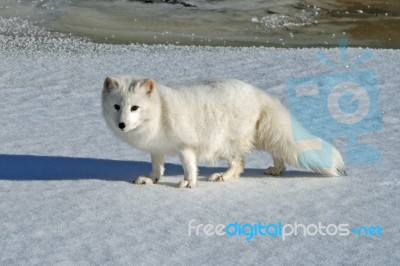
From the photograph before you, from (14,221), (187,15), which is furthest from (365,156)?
(187,15)

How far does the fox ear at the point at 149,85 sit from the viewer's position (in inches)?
149

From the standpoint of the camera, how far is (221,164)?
456 cm

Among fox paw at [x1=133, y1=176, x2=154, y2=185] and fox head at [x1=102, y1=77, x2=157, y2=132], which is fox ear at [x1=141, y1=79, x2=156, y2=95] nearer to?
fox head at [x1=102, y1=77, x2=157, y2=132]

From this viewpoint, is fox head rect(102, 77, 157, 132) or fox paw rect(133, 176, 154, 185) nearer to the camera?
fox head rect(102, 77, 157, 132)

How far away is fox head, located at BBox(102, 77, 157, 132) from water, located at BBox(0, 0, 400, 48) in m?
5.47

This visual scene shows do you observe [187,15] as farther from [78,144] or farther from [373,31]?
[78,144]

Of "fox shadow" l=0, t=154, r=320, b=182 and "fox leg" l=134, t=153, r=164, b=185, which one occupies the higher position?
"fox leg" l=134, t=153, r=164, b=185

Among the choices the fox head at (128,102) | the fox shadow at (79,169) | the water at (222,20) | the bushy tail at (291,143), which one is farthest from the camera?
the water at (222,20)

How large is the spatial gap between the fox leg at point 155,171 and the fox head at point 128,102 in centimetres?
31

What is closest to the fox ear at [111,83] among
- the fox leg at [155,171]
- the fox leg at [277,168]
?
the fox leg at [155,171]

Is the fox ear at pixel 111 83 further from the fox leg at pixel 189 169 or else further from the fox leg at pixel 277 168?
the fox leg at pixel 277 168

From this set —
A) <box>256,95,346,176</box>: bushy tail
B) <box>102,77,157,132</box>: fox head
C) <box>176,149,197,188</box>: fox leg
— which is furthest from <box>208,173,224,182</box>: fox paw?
<box>102,77,157,132</box>: fox head

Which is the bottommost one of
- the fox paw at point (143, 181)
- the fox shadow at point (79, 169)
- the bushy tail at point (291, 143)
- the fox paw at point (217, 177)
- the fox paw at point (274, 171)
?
the fox shadow at point (79, 169)

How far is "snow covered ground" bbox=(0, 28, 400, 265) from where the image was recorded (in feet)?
10.5
